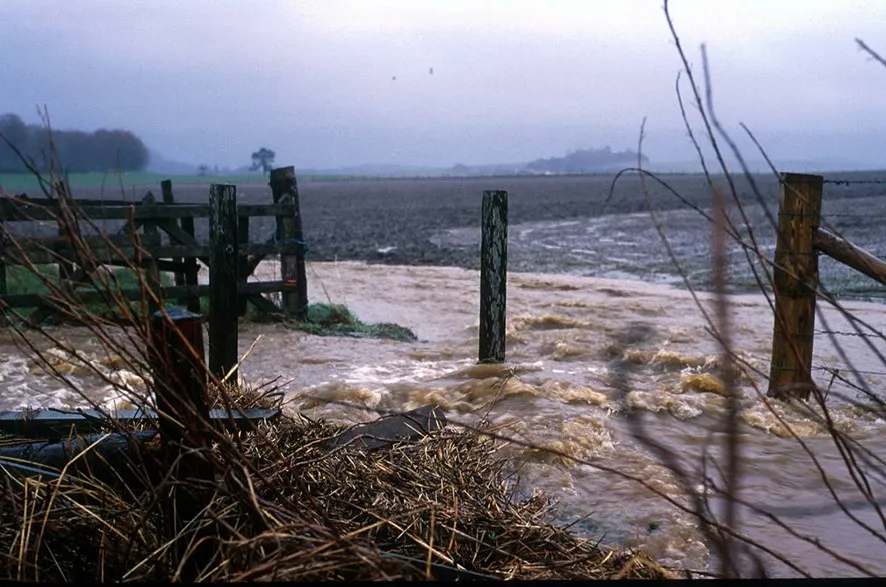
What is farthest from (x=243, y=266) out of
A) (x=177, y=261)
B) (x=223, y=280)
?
(x=223, y=280)

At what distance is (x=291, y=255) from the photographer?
1006 centimetres

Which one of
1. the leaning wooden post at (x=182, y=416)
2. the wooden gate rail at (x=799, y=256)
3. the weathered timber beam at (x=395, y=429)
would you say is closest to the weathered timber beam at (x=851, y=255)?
the wooden gate rail at (x=799, y=256)

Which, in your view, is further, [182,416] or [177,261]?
[177,261]

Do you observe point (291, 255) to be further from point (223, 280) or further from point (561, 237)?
point (561, 237)

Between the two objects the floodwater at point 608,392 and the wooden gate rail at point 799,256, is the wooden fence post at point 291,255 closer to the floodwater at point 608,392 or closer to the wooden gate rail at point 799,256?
the floodwater at point 608,392

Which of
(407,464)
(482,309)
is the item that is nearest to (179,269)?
(482,309)

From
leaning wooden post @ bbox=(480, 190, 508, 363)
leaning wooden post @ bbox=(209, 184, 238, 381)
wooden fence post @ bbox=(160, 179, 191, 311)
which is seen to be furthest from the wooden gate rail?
wooden fence post @ bbox=(160, 179, 191, 311)

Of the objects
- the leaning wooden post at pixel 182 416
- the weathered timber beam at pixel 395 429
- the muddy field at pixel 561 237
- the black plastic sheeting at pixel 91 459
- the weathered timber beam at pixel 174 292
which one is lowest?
the muddy field at pixel 561 237

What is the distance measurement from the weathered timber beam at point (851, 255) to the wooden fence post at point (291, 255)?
6.03m

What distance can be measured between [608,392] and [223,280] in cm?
327

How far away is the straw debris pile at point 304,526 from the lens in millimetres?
2127

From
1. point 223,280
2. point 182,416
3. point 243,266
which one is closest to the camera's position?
point 182,416

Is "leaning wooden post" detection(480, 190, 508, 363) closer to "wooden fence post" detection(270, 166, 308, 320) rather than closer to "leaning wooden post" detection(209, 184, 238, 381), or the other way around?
"leaning wooden post" detection(209, 184, 238, 381)

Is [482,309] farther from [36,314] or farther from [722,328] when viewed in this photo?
[722,328]
